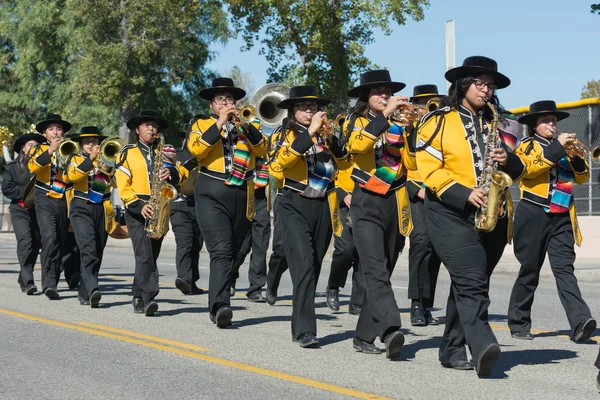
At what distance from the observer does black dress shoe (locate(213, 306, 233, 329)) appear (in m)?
10.1

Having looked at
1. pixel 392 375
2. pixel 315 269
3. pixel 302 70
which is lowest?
pixel 392 375

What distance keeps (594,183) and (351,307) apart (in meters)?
12.0

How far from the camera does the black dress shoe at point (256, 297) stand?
1319cm

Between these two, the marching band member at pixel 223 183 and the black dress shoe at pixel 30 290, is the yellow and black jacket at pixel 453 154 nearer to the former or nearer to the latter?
the marching band member at pixel 223 183

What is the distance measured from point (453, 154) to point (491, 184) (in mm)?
371

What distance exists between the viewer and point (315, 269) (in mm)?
9156

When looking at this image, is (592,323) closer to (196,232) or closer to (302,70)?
(196,232)

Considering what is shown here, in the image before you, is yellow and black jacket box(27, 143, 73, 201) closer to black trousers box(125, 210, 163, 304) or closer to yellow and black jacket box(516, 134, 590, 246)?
black trousers box(125, 210, 163, 304)

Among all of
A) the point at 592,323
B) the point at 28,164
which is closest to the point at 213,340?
the point at 592,323

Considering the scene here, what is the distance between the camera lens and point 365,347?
8617 mm

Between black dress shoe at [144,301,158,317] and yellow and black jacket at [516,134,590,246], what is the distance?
13.2 feet

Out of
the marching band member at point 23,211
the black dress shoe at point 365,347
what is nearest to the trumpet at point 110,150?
the marching band member at point 23,211

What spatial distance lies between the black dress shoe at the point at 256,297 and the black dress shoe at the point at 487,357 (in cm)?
618

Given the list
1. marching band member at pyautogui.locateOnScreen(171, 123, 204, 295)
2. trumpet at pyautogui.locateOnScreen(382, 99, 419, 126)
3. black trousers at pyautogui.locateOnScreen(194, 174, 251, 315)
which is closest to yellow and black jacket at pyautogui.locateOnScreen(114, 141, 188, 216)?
black trousers at pyautogui.locateOnScreen(194, 174, 251, 315)
